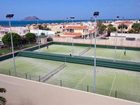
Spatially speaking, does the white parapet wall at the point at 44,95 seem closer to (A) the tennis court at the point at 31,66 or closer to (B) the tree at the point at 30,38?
(A) the tennis court at the point at 31,66

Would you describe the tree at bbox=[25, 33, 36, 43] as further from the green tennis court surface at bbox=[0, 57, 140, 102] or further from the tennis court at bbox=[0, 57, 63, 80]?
the green tennis court surface at bbox=[0, 57, 140, 102]

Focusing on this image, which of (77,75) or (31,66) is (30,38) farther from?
(77,75)

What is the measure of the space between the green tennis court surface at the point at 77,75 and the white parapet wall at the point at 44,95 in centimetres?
134

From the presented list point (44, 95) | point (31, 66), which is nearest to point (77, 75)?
point (44, 95)

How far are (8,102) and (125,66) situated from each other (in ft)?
46.2

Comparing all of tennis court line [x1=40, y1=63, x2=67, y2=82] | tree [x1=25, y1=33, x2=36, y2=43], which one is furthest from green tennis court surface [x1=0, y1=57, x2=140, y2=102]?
tree [x1=25, y1=33, x2=36, y2=43]

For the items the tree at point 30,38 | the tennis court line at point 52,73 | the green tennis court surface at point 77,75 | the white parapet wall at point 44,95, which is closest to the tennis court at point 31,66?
the green tennis court surface at point 77,75

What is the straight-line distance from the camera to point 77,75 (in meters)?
19.6

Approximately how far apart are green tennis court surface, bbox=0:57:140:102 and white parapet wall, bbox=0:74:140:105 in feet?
4.38

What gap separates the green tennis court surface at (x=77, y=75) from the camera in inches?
645

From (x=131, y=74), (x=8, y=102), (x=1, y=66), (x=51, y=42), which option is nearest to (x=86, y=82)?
(x=131, y=74)

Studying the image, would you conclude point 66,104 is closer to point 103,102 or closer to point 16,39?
point 103,102

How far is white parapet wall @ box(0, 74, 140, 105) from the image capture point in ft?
41.2

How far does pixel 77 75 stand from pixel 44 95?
19.8 feet
